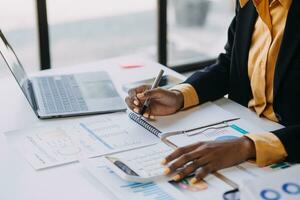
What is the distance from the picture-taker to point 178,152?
1.29 meters

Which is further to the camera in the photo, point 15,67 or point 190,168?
point 15,67

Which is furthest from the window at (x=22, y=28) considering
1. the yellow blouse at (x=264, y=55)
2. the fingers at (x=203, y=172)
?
the fingers at (x=203, y=172)

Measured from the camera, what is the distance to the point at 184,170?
4.09 ft

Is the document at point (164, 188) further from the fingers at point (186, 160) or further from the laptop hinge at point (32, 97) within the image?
the laptop hinge at point (32, 97)

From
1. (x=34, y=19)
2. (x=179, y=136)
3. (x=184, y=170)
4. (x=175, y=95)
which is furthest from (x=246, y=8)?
(x=34, y=19)

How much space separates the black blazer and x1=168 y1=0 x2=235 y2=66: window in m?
1.76

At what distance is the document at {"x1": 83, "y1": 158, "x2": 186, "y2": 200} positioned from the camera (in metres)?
1.17

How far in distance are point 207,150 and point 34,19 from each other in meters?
1.85

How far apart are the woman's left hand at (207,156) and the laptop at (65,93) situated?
44cm

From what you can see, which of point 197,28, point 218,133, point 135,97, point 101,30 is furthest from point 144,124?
point 197,28

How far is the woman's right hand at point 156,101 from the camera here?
1.62 meters

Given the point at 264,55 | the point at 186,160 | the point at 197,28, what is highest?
the point at 264,55

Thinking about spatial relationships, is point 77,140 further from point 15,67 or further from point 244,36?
point 244,36

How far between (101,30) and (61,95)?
197 centimetres
